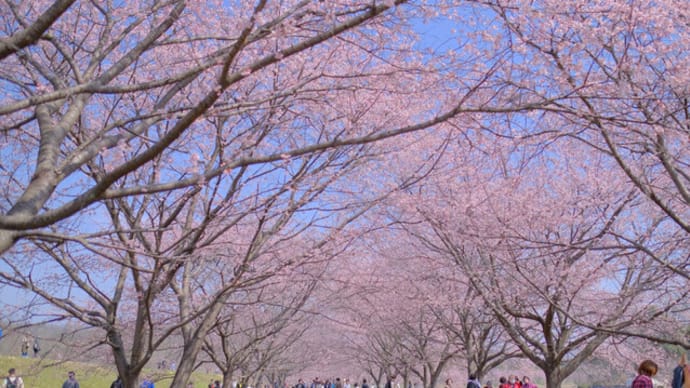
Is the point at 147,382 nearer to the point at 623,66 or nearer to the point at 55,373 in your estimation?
the point at 55,373

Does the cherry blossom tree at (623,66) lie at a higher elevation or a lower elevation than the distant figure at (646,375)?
higher

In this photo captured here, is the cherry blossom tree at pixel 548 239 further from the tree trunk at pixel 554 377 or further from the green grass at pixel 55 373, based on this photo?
the green grass at pixel 55 373

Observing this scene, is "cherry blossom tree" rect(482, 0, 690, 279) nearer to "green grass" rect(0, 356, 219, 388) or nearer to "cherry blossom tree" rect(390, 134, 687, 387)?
"cherry blossom tree" rect(390, 134, 687, 387)

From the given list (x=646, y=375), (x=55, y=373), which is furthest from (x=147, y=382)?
(x=646, y=375)

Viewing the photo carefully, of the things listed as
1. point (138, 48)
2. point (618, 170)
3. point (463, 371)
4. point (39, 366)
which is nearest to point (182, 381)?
point (39, 366)

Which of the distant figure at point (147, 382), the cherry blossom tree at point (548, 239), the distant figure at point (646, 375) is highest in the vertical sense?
the cherry blossom tree at point (548, 239)

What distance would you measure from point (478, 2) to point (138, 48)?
2.24 m

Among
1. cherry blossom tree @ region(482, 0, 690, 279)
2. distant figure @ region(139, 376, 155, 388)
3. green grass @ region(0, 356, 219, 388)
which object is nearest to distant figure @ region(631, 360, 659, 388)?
cherry blossom tree @ region(482, 0, 690, 279)

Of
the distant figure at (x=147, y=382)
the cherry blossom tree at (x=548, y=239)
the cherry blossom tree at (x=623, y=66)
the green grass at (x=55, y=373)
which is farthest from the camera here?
the distant figure at (x=147, y=382)

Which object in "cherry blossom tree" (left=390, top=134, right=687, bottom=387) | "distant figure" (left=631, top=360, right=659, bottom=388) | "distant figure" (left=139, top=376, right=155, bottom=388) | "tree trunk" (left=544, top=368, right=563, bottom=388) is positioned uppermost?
"cherry blossom tree" (left=390, top=134, right=687, bottom=387)

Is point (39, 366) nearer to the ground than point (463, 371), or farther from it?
nearer to the ground

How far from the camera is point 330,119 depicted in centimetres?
748

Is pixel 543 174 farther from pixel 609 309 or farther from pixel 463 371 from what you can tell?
pixel 463 371

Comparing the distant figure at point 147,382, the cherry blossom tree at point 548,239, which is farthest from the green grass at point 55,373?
the cherry blossom tree at point 548,239
